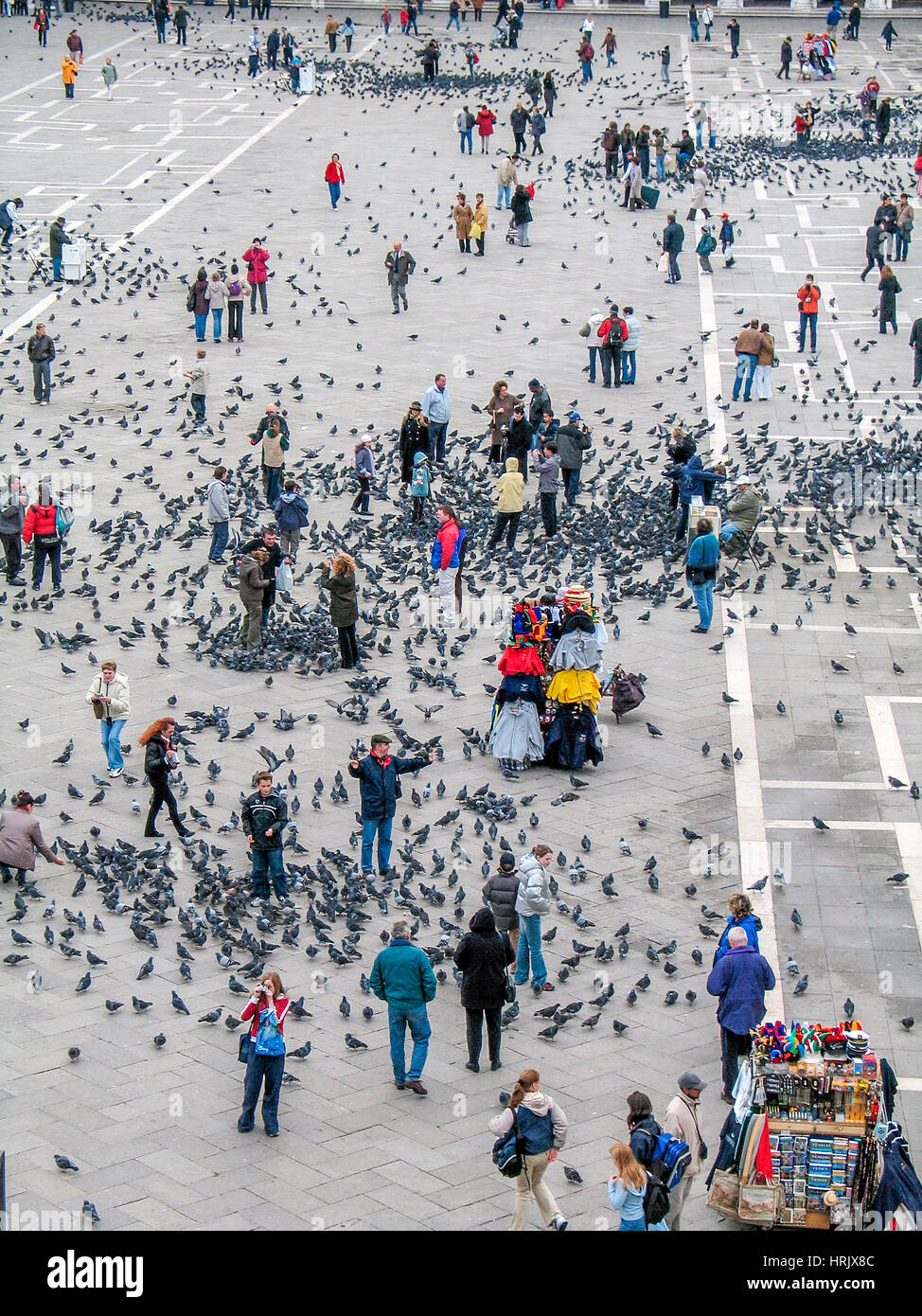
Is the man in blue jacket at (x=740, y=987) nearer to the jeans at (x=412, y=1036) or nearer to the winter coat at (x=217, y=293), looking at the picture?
the jeans at (x=412, y=1036)

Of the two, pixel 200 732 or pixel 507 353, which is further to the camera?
pixel 507 353

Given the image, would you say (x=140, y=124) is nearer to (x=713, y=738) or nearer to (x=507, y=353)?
(x=507, y=353)

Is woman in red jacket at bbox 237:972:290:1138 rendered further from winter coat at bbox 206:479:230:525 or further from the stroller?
the stroller

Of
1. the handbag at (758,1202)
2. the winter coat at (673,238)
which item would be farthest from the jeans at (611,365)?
the handbag at (758,1202)

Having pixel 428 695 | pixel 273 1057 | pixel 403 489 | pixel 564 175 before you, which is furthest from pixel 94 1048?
pixel 564 175

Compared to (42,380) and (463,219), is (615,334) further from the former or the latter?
(463,219)

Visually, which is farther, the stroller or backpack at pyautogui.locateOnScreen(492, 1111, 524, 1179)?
the stroller

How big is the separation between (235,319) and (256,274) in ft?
5.42

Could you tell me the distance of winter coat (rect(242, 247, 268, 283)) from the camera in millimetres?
32000

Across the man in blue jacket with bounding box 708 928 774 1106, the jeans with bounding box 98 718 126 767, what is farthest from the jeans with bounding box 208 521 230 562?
the man in blue jacket with bounding box 708 928 774 1106

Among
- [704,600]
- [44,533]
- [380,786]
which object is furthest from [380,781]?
[44,533]

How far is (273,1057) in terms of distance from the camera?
11.8 meters

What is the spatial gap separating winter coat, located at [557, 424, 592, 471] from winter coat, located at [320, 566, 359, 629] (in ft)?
16.4

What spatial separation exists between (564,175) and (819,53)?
591 inches
